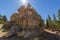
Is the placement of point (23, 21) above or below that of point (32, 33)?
above

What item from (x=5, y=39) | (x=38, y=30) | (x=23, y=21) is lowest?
(x=5, y=39)

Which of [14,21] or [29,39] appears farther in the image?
[14,21]

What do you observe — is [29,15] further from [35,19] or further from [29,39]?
[29,39]

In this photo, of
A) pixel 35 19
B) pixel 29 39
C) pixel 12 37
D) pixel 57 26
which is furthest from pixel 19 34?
pixel 57 26

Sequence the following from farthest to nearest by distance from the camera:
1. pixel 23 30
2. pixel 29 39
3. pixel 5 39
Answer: pixel 23 30, pixel 5 39, pixel 29 39

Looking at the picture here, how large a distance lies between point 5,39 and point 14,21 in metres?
2.90

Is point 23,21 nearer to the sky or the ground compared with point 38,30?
Result: nearer to the sky

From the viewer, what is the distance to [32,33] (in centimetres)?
1190

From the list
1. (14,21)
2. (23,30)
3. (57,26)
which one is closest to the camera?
(23,30)

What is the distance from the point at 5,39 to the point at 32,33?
8.87 ft

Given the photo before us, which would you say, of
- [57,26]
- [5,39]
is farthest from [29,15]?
[57,26]

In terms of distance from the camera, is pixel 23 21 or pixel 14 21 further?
pixel 14 21

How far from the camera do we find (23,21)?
13.5m

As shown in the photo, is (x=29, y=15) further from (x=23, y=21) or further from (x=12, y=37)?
(x=12, y=37)
